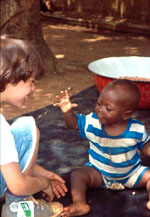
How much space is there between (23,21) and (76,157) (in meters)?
2.95

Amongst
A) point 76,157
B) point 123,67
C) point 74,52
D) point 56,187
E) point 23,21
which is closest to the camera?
point 56,187

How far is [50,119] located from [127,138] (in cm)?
143

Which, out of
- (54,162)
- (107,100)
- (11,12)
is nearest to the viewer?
(107,100)

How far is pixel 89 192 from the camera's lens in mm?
2340

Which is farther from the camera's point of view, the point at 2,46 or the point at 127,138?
the point at 127,138

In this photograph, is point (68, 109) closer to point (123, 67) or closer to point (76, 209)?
point (76, 209)

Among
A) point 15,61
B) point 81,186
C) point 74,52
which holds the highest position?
point 15,61

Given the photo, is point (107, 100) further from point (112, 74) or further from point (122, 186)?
point (112, 74)

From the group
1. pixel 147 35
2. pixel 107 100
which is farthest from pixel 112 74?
pixel 147 35

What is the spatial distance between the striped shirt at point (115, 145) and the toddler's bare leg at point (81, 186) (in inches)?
2.5

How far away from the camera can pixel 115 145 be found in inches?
87.0

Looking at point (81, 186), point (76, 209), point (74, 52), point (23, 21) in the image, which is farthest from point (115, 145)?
point (74, 52)

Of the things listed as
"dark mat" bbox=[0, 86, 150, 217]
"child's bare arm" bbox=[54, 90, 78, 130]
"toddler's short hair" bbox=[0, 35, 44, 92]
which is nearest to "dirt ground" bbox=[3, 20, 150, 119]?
"dark mat" bbox=[0, 86, 150, 217]

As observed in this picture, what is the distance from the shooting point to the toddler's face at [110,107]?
2.17 m
